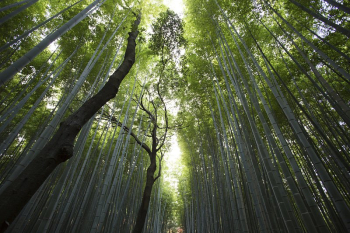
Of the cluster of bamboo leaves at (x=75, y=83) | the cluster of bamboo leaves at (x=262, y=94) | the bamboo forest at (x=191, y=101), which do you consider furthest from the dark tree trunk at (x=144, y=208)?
the cluster of bamboo leaves at (x=262, y=94)

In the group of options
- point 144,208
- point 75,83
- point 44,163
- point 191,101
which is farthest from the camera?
point 191,101

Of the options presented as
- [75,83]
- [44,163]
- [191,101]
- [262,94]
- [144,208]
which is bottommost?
[44,163]

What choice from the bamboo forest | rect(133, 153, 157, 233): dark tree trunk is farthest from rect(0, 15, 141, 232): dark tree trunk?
rect(133, 153, 157, 233): dark tree trunk

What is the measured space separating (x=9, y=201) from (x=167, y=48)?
368cm

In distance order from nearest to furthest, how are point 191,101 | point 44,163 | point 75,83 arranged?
point 44,163, point 75,83, point 191,101

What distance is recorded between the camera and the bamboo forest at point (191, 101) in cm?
152

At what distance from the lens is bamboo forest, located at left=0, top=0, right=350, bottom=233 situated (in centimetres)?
152

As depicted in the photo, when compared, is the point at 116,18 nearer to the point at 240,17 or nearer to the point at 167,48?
the point at 167,48

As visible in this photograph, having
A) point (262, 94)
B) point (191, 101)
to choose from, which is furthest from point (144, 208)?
point (191, 101)

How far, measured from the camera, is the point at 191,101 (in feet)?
18.5

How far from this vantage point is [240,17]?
11.3 ft

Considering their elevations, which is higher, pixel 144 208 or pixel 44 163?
pixel 144 208

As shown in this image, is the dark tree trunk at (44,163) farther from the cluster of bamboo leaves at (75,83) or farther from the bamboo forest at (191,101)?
the cluster of bamboo leaves at (75,83)

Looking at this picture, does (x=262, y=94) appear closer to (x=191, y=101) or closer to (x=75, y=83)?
(x=191, y=101)
